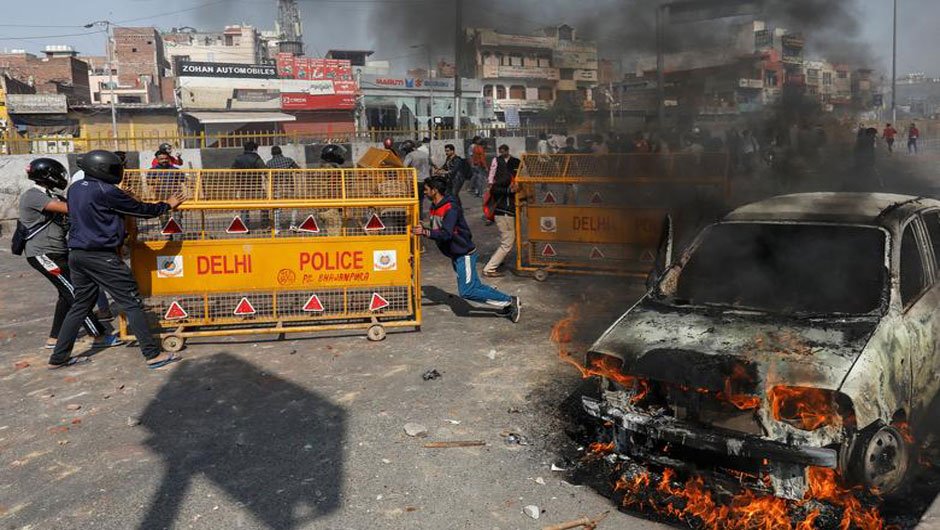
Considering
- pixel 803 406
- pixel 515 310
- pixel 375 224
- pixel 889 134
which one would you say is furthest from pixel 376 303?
pixel 889 134

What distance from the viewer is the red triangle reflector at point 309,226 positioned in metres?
6.90

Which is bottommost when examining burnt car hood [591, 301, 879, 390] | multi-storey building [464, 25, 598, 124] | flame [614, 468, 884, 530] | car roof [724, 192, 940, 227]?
flame [614, 468, 884, 530]

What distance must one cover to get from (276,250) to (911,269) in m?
5.30

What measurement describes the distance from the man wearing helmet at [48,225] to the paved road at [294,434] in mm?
802

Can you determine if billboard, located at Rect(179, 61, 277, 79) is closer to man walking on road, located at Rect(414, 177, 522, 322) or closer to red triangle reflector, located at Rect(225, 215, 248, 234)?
red triangle reflector, located at Rect(225, 215, 248, 234)

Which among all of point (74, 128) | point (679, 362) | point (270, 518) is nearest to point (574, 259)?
point (679, 362)

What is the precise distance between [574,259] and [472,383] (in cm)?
438

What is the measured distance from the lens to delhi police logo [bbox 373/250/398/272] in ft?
22.9

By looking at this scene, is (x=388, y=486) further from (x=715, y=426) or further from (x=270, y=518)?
(x=715, y=426)

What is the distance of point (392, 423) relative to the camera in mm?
4930

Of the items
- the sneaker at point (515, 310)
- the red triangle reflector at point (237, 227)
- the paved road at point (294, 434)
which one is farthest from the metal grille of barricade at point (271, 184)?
the sneaker at point (515, 310)

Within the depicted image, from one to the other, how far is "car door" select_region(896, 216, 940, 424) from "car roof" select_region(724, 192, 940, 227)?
6.2 inches

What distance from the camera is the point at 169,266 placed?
21.8ft

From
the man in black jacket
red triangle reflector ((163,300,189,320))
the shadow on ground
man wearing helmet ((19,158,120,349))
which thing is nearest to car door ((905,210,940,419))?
the shadow on ground
